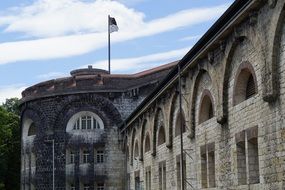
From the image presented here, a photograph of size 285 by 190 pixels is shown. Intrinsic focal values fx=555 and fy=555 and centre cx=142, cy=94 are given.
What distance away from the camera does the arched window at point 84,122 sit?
1601 inches

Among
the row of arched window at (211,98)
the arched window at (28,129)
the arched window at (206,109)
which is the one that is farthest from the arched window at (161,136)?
the arched window at (28,129)

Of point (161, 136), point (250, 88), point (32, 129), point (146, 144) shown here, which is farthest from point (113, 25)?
point (250, 88)

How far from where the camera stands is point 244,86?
594 inches

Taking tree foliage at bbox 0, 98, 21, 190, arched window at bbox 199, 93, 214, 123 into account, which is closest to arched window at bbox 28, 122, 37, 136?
tree foliage at bbox 0, 98, 21, 190

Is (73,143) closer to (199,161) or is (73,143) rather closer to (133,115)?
(133,115)

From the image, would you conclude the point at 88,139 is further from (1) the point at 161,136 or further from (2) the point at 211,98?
(2) the point at 211,98

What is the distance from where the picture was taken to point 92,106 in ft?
132

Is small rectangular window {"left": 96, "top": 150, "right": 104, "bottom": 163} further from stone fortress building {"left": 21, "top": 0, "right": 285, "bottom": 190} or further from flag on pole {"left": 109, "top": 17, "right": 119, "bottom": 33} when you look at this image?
flag on pole {"left": 109, "top": 17, "right": 119, "bottom": 33}

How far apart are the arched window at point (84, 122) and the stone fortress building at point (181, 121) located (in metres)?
0.07

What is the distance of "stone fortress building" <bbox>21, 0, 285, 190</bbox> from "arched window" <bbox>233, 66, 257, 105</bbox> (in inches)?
1.1

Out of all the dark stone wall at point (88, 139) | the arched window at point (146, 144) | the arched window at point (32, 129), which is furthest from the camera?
the arched window at point (32, 129)

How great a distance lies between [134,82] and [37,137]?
8.57m

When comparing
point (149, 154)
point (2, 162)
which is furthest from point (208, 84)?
point (2, 162)

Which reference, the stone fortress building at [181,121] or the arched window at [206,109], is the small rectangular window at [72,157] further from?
the arched window at [206,109]
